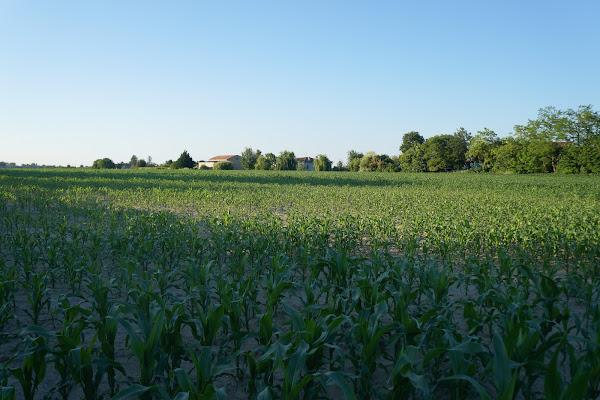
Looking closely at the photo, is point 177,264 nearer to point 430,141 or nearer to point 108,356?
point 108,356

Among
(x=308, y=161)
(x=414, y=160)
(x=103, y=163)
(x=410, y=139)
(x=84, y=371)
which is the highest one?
(x=410, y=139)

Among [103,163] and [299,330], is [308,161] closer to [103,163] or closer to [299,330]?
[103,163]

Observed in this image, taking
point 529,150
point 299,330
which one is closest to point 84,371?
point 299,330

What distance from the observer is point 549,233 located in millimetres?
8414

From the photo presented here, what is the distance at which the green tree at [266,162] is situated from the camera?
94000 millimetres

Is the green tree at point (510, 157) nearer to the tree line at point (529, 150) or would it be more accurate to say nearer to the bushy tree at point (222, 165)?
the tree line at point (529, 150)

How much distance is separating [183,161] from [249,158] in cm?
1935

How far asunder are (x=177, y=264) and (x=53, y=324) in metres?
2.53

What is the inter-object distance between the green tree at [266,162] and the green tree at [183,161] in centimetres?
1734

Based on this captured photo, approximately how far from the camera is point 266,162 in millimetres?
94812

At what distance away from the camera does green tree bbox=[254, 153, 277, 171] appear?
94.0 m

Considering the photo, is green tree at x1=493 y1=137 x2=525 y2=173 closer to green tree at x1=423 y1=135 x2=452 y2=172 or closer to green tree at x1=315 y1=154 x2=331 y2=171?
green tree at x1=423 y1=135 x2=452 y2=172

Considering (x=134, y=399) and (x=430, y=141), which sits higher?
(x=430, y=141)

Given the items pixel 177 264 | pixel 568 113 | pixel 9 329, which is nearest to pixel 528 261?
pixel 177 264
